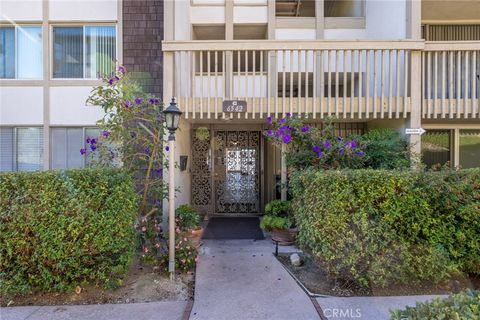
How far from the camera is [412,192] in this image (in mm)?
3145

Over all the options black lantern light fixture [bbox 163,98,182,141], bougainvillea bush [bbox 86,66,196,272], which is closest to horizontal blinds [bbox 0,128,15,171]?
bougainvillea bush [bbox 86,66,196,272]

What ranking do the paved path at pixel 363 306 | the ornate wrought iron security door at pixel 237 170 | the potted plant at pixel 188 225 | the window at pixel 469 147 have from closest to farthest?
the paved path at pixel 363 306 < the potted plant at pixel 188 225 < the window at pixel 469 147 < the ornate wrought iron security door at pixel 237 170

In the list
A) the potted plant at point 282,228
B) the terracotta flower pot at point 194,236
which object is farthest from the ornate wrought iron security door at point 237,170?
the terracotta flower pot at point 194,236

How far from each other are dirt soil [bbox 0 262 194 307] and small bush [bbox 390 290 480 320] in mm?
2381

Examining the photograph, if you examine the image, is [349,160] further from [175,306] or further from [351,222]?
[175,306]

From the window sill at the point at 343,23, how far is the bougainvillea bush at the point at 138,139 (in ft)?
16.3

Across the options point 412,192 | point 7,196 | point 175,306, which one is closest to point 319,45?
point 412,192

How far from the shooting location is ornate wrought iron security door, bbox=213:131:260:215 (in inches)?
284

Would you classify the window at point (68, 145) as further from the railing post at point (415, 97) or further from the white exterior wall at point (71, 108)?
the railing post at point (415, 97)

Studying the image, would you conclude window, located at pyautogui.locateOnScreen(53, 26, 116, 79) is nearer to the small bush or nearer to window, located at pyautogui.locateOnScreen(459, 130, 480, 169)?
→ the small bush

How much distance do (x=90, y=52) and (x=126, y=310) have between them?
5.87 meters

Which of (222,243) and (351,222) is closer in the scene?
(351,222)

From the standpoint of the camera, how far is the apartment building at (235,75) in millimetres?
4988

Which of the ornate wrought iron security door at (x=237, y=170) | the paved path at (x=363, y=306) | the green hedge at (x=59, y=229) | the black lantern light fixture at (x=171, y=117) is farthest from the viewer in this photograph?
the ornate wrought iron security door at (x=237, y=170)
